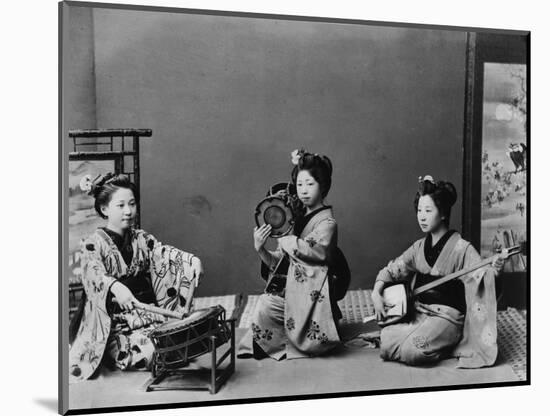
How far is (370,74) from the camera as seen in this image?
14.2ft

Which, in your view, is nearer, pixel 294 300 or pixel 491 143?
pixel 294 300

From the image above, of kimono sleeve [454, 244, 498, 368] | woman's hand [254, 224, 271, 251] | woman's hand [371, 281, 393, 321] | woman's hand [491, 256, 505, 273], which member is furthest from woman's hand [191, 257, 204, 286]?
woman's hand [491, 256, 505, 273]

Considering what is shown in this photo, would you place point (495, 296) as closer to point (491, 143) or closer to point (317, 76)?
point (491, 143)

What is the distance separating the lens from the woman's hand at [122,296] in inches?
157

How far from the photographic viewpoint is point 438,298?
14.5 ft

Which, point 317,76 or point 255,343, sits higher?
point 317,76

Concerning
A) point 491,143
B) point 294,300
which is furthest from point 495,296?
point 294,300

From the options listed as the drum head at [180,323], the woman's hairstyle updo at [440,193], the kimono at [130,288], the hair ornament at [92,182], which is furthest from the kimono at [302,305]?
the hair ornament at [92,182]

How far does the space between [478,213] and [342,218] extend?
2.33 ft

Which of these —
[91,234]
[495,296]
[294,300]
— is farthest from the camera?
[495,296]

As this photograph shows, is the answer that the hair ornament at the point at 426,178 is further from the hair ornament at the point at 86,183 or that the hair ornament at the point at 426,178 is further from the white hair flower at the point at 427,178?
the hair ornament at the point at 86,183

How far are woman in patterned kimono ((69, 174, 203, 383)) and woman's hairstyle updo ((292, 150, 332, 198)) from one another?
69 centimetres

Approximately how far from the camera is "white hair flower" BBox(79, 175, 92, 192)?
12.9ft

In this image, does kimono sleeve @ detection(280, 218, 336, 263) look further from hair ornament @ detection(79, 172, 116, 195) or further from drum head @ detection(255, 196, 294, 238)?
hair ornament @ detection(79, 172, 116, 195)
